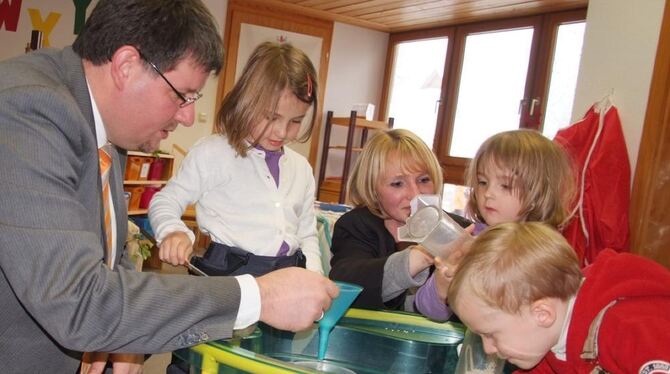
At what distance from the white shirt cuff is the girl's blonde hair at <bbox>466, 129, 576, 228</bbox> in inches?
28.5

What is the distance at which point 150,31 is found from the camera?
2.95 ft

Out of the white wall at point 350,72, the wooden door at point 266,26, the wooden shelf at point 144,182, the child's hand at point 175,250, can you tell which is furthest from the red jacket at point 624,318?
the white wall at point 350,72

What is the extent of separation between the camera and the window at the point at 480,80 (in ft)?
14.2

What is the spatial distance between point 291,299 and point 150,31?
0.46 metres

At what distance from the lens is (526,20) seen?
4.55 metres

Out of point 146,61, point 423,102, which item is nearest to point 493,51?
point 423,102

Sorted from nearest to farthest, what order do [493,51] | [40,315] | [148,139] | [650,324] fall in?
[40,315] → [650,324] → [148,139] → [493,51]

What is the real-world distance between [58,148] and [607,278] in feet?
2.80

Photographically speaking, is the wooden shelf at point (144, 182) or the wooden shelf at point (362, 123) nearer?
the wooden shelf at point (144, 182)

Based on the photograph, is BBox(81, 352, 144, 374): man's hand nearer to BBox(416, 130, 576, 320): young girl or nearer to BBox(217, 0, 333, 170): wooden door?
BBox(416, 130, 576, 320): young girl

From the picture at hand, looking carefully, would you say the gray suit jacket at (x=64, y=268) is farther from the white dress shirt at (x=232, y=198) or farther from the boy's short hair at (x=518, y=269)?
the white dress shirt at (x=232, y=198)

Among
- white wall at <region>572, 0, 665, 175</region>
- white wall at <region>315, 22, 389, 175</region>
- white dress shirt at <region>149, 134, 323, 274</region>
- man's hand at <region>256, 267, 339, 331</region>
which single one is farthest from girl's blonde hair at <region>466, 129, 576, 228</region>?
white wall at <region>315, 22, 389, 175</region>

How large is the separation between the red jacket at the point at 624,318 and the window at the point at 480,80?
352cm

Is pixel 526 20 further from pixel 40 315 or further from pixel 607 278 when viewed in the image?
pixel 40 315
